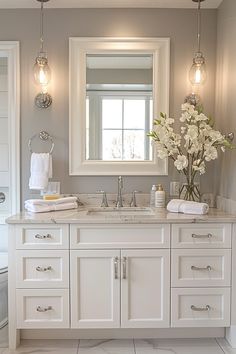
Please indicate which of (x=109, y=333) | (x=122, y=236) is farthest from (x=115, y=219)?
(x=109, y=333)

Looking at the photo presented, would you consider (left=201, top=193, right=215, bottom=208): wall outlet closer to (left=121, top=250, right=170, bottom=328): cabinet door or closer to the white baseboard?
(left=121, top=250, right=170, bottom=328): cabinet door

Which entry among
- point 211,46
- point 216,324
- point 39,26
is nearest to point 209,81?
point 211,46

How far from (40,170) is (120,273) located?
97cm

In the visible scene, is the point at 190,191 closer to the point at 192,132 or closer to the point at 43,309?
the point at 192,132

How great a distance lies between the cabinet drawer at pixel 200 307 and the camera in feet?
7.57

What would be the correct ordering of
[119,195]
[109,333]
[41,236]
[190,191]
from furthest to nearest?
[119,195] → [190,191] → [109,333] → [41,236]

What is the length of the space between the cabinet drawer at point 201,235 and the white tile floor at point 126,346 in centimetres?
67

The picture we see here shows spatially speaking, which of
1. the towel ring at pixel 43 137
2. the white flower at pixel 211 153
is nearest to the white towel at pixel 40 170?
the towel ring at pixel 43 137

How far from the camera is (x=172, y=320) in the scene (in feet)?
7.58

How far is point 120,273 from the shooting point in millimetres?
2275

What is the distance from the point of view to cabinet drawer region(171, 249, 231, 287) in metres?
2.29

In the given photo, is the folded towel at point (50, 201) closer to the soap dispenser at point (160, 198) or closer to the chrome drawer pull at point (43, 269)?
the chrome drawer pull at point (43, 269)

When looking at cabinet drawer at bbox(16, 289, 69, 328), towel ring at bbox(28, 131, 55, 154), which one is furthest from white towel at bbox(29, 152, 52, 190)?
cabinet drawer at bbox(16, 289, 69, 328)

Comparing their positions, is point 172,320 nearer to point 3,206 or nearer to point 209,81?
point 209,81
